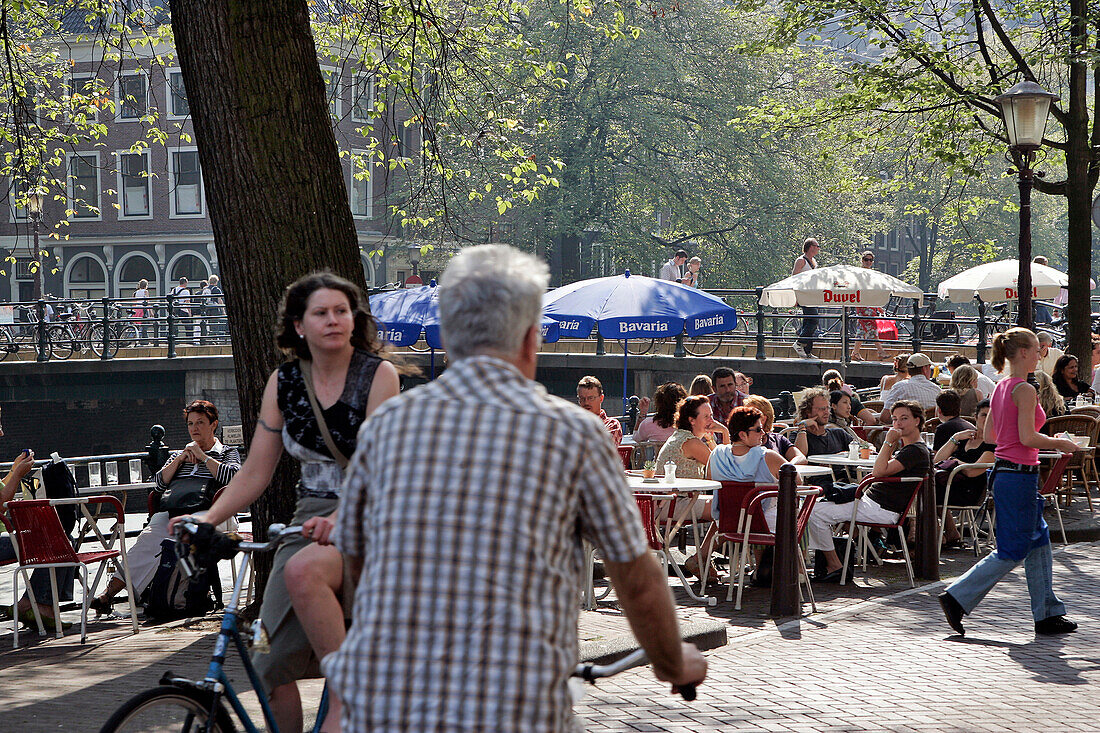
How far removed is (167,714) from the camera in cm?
313

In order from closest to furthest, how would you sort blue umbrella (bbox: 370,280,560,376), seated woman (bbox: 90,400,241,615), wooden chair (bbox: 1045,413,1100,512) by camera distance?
seated woman (bbox: 90,400,241,615), wooden chair (bbox: 1045,413,1100,512), blue umbrella (bbox: 370,280,560,376)

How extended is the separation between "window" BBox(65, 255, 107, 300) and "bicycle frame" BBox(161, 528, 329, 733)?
44.3 meters

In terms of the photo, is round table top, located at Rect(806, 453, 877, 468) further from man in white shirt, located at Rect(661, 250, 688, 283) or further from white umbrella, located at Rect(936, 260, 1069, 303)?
man in white shirt, located at Rect(661, 250, 688, 283)

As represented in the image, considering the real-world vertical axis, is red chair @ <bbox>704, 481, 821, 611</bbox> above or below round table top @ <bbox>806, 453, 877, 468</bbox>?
below

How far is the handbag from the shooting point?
8195mm

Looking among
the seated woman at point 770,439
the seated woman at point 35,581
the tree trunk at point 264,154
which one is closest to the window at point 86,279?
the seated woman at point 35,581

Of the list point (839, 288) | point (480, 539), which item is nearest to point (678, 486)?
point (480, 539)

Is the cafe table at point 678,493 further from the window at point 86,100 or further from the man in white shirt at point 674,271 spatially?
the man in white shirt at point 674,271

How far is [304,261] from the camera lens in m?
6.04

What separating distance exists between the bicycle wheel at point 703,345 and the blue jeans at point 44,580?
54.4 feet

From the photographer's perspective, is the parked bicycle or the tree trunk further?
the tree trunk

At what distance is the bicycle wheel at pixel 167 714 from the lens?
3018 millimetres

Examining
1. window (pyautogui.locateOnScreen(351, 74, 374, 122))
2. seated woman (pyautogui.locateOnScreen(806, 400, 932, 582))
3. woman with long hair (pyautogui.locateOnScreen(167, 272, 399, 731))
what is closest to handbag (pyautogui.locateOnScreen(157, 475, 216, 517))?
window (pyautogui.locateOnScreen(351, 74, 374, 122))


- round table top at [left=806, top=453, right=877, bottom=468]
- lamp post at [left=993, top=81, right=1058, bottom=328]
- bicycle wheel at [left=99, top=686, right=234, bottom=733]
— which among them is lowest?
round table top at [left=806, top=453, right=877, bottom=468]
